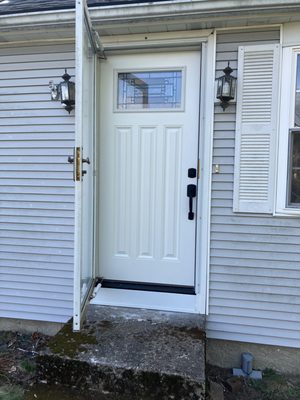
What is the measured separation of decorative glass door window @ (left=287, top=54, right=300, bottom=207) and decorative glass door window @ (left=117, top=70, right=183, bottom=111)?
0.93 metres

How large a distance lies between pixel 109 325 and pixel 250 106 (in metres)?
2.04

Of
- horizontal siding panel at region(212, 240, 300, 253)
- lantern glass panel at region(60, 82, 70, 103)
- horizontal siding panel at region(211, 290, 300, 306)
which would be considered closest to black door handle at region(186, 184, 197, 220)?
horizontal siding panel at region(212, 240, 300, 253)

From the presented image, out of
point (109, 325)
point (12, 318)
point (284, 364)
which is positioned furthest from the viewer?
point (12, 318)

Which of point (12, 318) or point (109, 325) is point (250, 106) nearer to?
point (109, 325)

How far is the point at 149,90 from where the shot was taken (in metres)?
3.10

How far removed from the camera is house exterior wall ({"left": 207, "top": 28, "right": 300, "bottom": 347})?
2.81m

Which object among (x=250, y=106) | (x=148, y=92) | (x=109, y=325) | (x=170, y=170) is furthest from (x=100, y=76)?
(x=109, y=325)

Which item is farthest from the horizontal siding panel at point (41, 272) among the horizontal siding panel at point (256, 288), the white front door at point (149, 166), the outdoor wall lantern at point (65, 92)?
the outdoor wall lantern at point (65, 92)

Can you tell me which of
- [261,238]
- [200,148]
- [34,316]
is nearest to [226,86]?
[200,148]

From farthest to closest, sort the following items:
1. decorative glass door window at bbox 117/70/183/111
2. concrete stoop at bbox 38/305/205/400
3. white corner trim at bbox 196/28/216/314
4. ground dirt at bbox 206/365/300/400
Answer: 1. decorative glass door window at bbox 117/70/183/111
2. white corner trim at bbox 196/28/216/314
3. ground dirt at bbox 206/365/300/400
4. concrete stoop at bbox 38/305/205/400

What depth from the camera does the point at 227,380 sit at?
9.05ft

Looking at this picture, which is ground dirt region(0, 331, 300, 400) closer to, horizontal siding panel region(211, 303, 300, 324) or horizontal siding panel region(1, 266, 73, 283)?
horizontal siding panel region(211, 303, 300, 324)

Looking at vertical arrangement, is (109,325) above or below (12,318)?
above

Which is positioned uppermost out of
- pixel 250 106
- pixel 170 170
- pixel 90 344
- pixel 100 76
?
pixel 100 76
